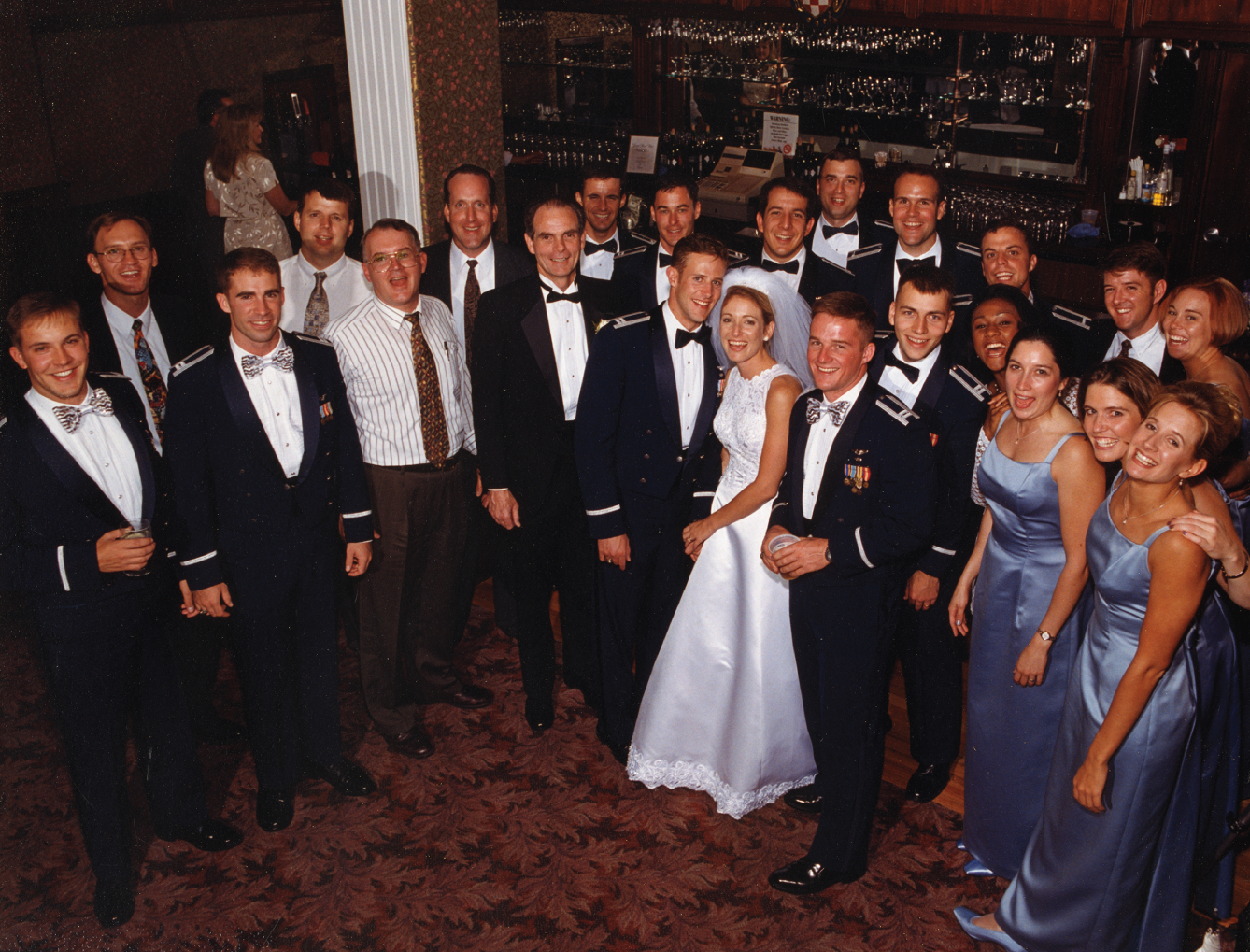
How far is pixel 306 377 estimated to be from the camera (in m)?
2.99

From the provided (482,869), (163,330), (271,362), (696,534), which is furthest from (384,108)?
(482,869)

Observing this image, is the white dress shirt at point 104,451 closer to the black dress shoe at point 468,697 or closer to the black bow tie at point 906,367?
the black dress shoe at point 468,697

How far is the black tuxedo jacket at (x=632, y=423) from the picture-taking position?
3.13 m

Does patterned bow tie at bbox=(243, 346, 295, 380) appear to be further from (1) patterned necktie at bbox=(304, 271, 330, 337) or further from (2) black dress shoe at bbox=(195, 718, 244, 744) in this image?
(2) black dress shoe at bbox=(195, 718, 244, 744)

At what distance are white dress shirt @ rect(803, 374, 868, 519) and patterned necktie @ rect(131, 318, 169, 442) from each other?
207 cm

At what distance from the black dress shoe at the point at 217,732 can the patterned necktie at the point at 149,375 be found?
3.44 ft

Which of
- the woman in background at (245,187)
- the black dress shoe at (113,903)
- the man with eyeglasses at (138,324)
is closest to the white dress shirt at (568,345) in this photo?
A: the man with eyeglasses at (138,324)

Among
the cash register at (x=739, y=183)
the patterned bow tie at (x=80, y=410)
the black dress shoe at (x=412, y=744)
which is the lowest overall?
the black dress shoe at (x=412, y=744)

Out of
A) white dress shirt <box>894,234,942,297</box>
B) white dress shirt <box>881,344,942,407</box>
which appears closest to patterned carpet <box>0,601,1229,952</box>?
white dress shirt <box>881,344,942,407</box>

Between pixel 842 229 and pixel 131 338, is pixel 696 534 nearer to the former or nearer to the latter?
pixel 131 338

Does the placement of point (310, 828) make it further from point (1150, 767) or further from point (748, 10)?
point (748, 10)

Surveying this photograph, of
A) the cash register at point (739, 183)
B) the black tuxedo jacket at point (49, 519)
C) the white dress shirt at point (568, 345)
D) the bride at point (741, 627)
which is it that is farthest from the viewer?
the cash register at point (739, 183)

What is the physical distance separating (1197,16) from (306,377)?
5.17 m

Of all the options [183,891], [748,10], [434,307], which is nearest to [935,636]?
[434,307]
